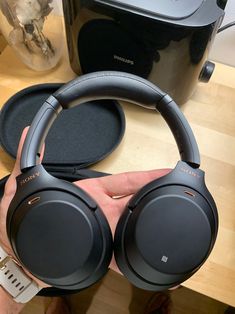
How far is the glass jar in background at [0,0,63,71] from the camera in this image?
0.65 metres

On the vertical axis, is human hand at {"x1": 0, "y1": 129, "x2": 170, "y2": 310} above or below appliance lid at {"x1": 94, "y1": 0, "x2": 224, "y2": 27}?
below

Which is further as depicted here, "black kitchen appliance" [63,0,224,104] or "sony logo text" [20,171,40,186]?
"black kitchen appliance" [63,0,224,104]

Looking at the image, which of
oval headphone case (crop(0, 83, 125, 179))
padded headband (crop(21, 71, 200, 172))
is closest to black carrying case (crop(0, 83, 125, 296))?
oval headphone case (crop(0, 83, 125, 179))

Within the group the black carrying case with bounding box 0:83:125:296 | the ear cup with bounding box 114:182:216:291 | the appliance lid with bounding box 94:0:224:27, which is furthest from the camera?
the black carrying case with bounding box 0:83:125:296

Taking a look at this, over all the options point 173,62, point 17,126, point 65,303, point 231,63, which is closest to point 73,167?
point 17,126

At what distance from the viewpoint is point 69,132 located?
2.26 ft

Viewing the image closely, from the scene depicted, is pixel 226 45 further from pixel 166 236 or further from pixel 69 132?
pixel 166 236

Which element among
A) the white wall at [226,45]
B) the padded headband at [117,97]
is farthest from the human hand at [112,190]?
the white wall at [226,45]

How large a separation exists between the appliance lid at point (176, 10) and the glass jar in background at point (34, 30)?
6.1 inches

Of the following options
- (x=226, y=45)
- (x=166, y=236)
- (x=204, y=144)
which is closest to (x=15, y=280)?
(x=166, y=236)

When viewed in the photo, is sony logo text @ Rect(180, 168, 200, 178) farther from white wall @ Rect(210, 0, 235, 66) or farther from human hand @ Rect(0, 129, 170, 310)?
white wall @ Rect(210, 0, 235, 66)

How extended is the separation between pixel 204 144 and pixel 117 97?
27cm

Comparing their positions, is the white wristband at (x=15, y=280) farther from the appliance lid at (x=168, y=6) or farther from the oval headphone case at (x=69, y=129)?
the appliance lid at (x=168, y=6)

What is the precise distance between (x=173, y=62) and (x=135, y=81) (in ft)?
0.57
